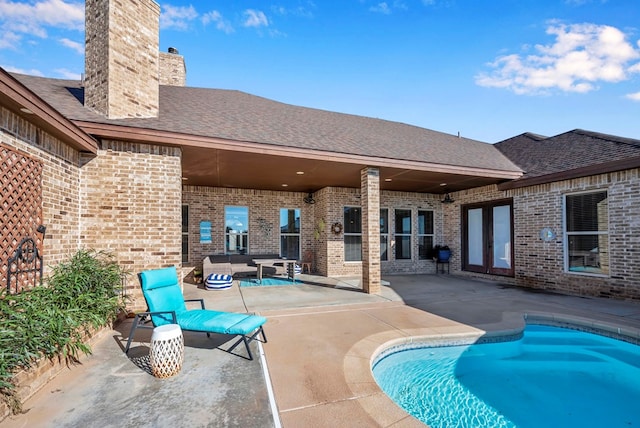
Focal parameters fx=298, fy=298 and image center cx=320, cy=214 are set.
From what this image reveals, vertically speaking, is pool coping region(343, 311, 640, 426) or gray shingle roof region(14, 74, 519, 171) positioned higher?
gray shingle roof region(14, 74, 519, 171)

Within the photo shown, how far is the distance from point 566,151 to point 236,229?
→ 1016 cm

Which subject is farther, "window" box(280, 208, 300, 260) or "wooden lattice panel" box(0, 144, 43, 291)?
"window" box(280, 208, 300, 260)

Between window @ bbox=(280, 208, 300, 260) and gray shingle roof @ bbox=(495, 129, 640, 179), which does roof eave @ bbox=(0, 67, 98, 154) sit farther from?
gray shingle roof @ bbox=(495, 129, 640, 179)

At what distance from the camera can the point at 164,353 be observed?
9.64 feet

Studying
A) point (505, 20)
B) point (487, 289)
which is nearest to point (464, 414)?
point (487, 289)

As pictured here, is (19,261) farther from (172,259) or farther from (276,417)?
(276,417)

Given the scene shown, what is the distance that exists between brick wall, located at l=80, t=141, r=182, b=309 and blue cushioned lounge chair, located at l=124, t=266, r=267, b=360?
1.44m

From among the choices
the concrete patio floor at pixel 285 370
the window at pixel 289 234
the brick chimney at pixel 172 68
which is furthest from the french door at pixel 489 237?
the brick chimney at pixel 172 68

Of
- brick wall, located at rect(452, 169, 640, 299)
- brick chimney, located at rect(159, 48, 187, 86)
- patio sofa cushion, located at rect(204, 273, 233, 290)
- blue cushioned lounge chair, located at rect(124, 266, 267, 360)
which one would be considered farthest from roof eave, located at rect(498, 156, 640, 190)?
brick chimney, located at rect(159, 48, 187, 86)

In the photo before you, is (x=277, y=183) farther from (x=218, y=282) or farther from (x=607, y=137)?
(x=607, y=137)

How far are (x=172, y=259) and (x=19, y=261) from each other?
6.81 feet

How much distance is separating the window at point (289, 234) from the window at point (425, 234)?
15.1 feet

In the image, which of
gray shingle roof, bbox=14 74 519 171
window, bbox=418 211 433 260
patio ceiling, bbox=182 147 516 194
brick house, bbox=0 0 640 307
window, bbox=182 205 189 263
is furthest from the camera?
window, bbox=418 211 433 260

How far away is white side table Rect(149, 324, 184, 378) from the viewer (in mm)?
2932
